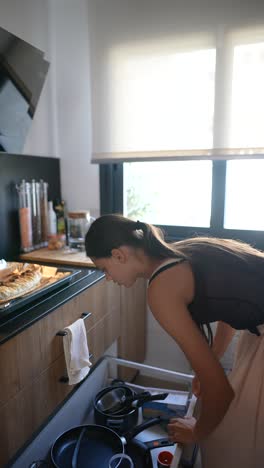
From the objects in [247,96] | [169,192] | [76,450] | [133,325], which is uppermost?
[247,96]

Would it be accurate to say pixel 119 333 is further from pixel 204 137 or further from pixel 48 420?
pixel 204 137

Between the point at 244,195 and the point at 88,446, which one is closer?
the point at 88,446

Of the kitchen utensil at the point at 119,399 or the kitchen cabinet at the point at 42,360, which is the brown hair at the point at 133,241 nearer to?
the kitchen cabinet at the point at 42,360

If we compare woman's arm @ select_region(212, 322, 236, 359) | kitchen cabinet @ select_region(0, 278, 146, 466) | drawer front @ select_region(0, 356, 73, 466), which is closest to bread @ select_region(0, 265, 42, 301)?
kitchen cabinet @ select_region(0, 278, 146, 466)

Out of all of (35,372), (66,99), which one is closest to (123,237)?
(35,372)

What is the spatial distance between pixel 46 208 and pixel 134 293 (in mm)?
699

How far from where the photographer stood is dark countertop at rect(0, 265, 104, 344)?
0.97 meters

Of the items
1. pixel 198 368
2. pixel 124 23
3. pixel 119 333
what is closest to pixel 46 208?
pixel 119 333

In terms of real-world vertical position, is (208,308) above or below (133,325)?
above

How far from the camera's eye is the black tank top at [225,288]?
2.87ft

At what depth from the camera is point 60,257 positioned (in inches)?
66.1

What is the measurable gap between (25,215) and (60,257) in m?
0.30

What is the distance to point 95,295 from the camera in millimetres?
1407

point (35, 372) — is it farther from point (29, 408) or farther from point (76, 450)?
point (76, 450)
